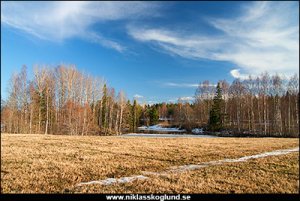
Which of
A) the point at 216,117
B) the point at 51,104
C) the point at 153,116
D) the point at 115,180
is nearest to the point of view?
the point at 115,180

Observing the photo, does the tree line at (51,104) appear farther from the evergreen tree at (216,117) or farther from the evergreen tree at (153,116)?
the evergreen tree at (153,116)

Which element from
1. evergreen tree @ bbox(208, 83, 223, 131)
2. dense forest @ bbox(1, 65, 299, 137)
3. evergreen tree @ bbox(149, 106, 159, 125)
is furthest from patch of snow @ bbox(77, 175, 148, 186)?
evergreen tree @ bbox(149, 106, 159, 125)

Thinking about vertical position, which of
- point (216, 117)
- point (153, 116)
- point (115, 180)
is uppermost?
point (153, 116)

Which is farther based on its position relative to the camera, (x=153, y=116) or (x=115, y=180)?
(x=153, y=116)

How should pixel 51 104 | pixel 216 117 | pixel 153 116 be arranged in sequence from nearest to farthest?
pixel 51 104, pixel 216 117, pixel 153 116

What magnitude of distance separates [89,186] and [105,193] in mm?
899

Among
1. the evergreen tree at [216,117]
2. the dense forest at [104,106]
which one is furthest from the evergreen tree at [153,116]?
the evergreen tree at [216,117]

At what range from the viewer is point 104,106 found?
67125mm

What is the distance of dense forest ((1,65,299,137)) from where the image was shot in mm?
47219

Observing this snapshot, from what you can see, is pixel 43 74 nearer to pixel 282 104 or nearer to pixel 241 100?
pixel 241 100

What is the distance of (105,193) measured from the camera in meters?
7.11

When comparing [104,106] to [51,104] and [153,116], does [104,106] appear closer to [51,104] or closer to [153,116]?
[51,104]

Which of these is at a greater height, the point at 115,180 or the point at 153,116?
the point at 153,116

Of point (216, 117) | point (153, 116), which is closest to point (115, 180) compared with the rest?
point (216, 117)
